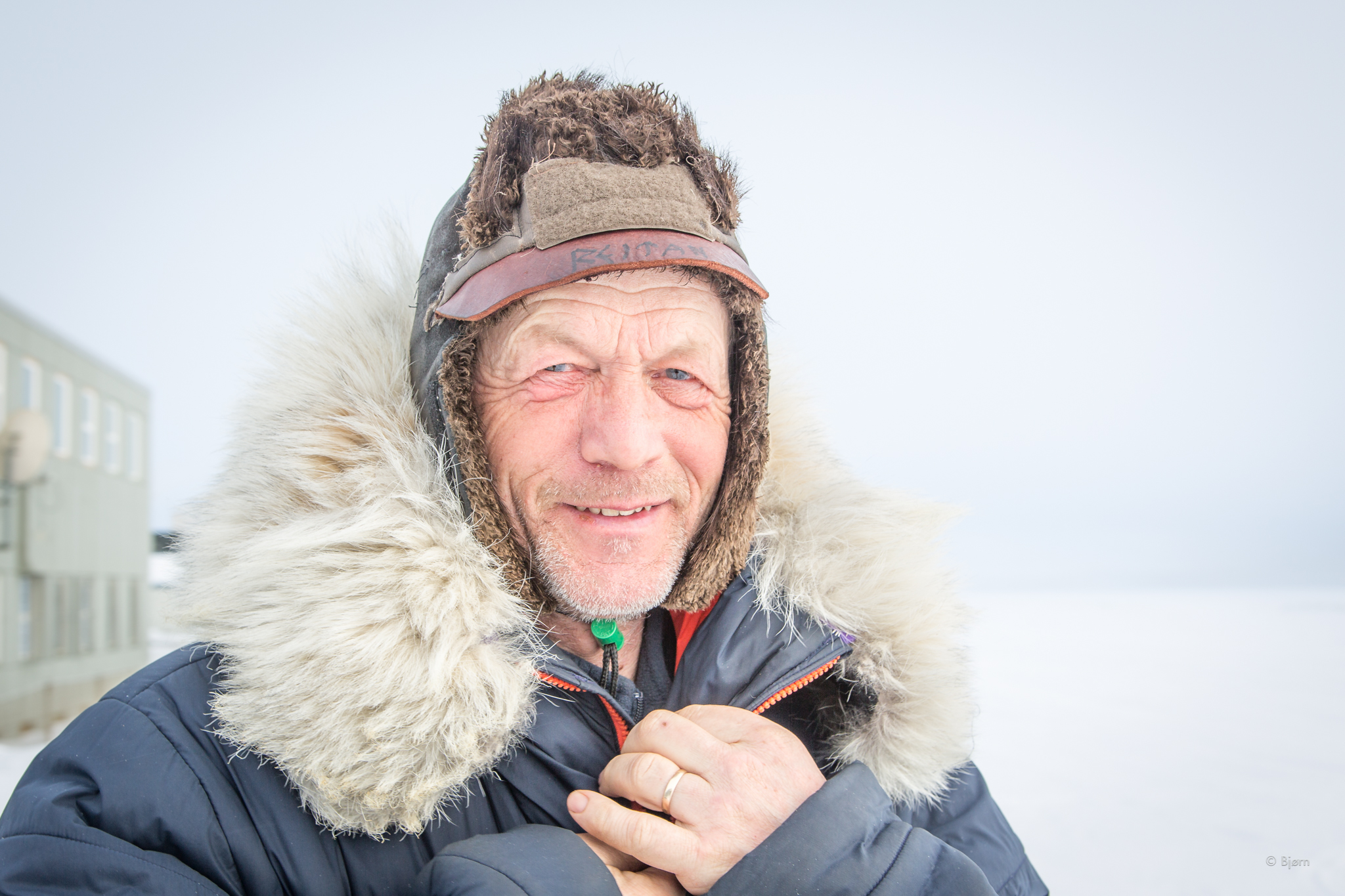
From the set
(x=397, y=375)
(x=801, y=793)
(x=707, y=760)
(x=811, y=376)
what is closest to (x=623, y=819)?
(x=707, y=760)

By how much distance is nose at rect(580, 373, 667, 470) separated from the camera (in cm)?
124

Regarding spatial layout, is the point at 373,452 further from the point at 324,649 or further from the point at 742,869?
the point at 742,869

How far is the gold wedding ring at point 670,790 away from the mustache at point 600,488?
18.4 inches

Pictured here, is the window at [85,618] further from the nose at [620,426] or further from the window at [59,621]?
the nose at [620,426]

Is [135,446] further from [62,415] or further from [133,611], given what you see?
[133,611]

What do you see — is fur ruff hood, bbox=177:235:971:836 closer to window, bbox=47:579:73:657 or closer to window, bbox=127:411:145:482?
window, bbox=47:579:73:657

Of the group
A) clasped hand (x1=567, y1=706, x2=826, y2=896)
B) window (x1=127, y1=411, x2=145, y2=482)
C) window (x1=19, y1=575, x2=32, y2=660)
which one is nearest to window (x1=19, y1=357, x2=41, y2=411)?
window (x1=19, y1=575, x2=32, y2=660)

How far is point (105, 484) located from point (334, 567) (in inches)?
444

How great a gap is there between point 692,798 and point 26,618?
361 inches

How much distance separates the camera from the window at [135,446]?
10.6 metres

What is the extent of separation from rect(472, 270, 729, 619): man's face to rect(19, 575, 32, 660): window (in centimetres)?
866

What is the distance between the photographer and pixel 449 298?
4.15 ft

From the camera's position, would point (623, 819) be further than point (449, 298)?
No

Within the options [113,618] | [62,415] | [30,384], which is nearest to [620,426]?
[30,384]
